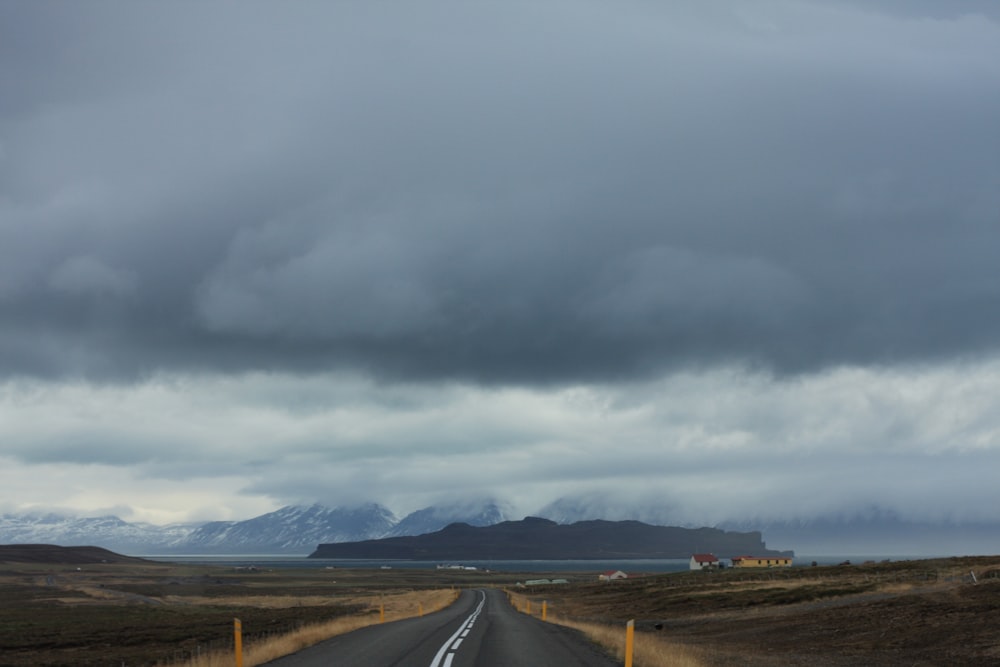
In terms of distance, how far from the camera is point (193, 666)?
21.7 meters

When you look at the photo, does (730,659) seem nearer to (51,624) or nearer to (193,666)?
(193,666)

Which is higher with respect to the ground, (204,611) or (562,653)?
(562,653)

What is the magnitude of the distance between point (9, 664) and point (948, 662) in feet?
144

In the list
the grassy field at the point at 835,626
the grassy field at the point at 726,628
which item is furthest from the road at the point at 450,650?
the grassy field at the point at 835,626

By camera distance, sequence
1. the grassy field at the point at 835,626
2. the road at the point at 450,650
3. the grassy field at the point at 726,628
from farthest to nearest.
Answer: the grassy field at the point at 726,628 → the grassy field at the point at 835,626 → the road at the point at 450,650

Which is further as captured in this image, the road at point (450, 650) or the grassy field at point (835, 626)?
the grassy field at point (835, 626)

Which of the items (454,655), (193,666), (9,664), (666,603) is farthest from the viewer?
(666,603)

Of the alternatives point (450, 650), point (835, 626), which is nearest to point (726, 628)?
point (835, 626)

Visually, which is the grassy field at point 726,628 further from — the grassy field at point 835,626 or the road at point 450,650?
the road at point 450,650

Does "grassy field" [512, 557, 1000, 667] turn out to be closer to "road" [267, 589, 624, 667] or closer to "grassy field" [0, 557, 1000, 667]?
"grassy field" [0, 557, 1000, 667]

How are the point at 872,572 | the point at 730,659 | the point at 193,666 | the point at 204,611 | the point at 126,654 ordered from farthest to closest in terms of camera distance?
1. the point at 204,611
2. the point at 872,572
3. the point at 126,654
4. the point at 730,659
5. the point at 193,666

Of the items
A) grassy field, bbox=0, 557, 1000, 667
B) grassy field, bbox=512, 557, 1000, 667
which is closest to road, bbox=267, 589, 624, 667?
grassy field, bbox=0, 557, 1000, 667

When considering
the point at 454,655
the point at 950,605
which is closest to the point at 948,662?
the point at 950,605

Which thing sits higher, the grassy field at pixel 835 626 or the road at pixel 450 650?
the road at pixel 450 650
